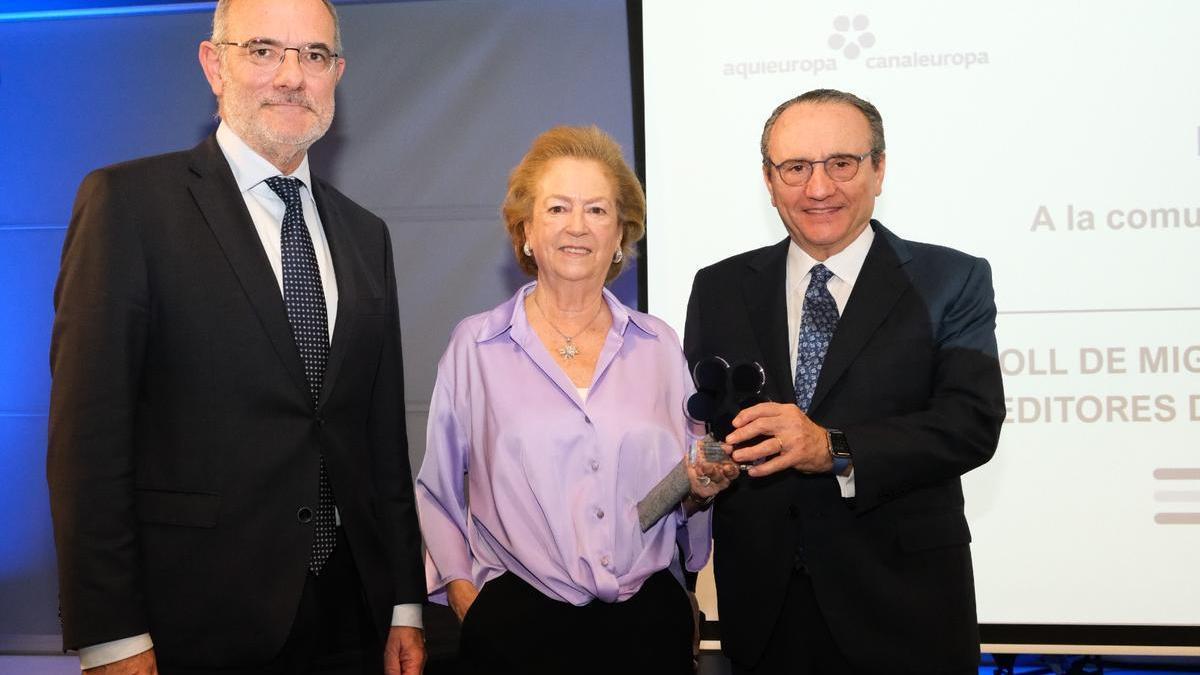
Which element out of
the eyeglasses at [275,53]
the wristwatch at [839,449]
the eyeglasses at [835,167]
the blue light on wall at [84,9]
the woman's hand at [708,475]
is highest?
the blue light on wall at [84,9]

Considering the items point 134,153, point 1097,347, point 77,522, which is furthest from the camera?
point 134,153

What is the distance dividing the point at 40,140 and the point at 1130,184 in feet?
14.0

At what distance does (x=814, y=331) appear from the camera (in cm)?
220

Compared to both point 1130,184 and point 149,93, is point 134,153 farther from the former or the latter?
point 1130,184

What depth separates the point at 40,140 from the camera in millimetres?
4461

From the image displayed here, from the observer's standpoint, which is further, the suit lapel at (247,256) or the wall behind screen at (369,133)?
the wall behind screen at (369,133)

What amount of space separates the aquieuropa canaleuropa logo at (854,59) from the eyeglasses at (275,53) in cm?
166

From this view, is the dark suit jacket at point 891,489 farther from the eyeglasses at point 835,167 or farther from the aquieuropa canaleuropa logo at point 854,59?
the aquieuropa canaleuropa logo at point 854,59

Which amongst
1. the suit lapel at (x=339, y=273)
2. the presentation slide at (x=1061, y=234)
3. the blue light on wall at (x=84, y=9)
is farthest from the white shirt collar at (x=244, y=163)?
the blue light on wall at (x=84, y=9)

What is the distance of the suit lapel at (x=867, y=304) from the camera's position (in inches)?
84.0

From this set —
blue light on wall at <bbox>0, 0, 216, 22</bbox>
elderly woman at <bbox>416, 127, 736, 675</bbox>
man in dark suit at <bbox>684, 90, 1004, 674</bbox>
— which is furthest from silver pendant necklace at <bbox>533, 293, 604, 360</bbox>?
blue light on wall at <bbox>0, 0, 216, 22</bbox>

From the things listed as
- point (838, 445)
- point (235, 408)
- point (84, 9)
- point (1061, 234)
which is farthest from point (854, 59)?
point (84, 9)

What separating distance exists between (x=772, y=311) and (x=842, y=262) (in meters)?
0.19

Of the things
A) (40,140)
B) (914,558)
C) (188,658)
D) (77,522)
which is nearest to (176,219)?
(77,522)
